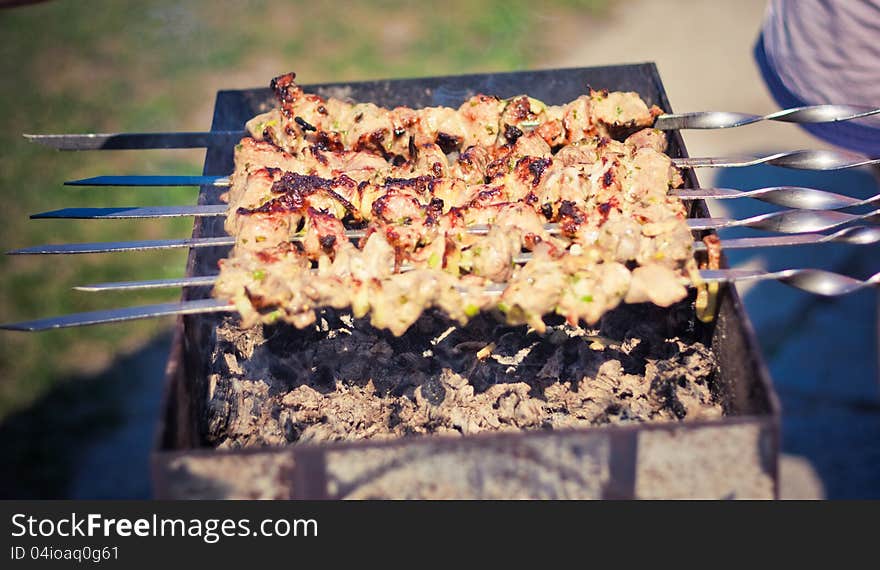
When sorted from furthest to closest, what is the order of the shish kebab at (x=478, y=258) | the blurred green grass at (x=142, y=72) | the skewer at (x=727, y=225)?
the blurred green grass at (x=142, y=72) → the skewer at (x=727, y=225) → the shish kebab at (x=478, y=258)

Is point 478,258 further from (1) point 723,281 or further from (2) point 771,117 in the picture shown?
(2) point 771,117

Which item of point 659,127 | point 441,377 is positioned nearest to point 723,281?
point 659,127

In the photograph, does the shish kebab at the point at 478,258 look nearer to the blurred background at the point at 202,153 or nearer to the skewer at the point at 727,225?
the skewer at the point at 727,225

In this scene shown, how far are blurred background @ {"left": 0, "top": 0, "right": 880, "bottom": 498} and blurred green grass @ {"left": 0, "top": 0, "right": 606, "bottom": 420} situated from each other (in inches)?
0.7

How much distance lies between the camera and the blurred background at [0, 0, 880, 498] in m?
4.01

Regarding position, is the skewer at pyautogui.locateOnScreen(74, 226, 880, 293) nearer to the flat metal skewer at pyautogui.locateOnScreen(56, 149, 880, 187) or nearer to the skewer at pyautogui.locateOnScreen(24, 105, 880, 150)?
the flat metal skewer at pyautogui.locateOnScreen(56, 149, 880, 187)

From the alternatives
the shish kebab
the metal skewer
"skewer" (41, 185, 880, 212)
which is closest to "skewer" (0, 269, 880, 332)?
the shish kebab

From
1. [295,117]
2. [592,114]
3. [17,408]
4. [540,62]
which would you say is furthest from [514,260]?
[540,62]

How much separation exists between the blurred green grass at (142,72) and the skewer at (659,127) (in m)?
1.99

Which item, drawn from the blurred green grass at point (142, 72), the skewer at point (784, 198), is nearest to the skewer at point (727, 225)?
the skewer at point (784, 198)

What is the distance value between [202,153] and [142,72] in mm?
1421

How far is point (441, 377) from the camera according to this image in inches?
111

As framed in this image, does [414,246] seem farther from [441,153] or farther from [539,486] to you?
[539,486]

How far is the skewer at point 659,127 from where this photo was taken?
2691mm
